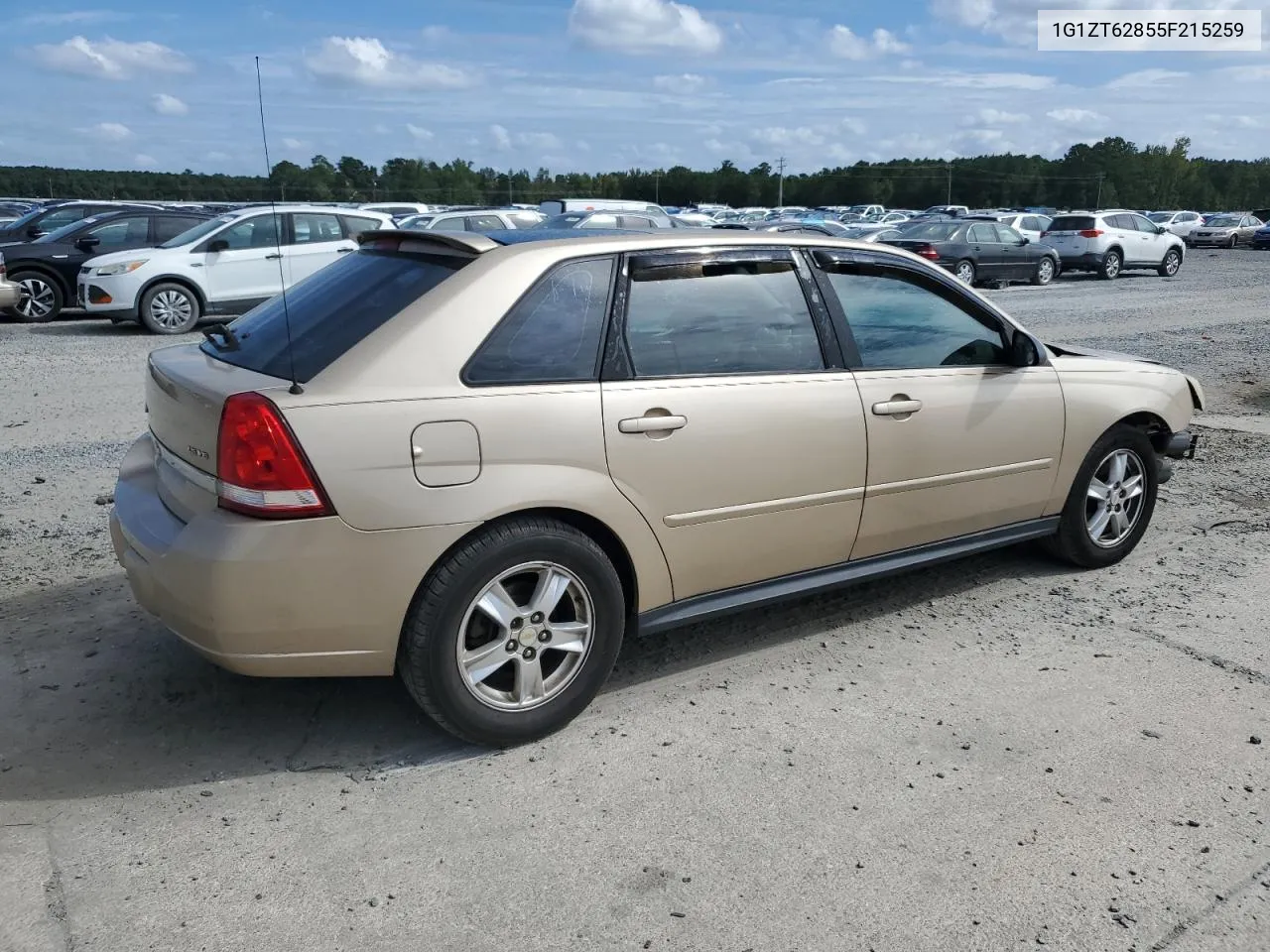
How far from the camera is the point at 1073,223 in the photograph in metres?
25.9

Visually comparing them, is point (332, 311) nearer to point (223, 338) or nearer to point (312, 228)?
point (223, 338)

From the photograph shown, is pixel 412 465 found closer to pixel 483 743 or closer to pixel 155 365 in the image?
pixel 483 743

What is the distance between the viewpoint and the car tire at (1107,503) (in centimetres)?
506

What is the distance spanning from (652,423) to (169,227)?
14.6 meters

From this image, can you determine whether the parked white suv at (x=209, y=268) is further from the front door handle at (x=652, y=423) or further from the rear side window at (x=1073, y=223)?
the rear side window at (x=1073, y=223)

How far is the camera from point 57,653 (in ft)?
13.8

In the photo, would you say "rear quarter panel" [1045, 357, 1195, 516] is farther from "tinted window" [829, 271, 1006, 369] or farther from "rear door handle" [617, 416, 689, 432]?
"rear door handle" [617, 416, 689, 432]

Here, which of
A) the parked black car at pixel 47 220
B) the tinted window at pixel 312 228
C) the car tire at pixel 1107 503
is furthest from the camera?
the parked black car at pixel 47 220

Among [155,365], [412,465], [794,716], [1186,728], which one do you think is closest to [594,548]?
[412,465]

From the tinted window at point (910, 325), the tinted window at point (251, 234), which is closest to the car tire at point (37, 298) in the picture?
the tinted window at point (251, 234)

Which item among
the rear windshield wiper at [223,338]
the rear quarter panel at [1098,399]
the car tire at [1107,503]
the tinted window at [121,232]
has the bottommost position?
the car tire at [1107,503]

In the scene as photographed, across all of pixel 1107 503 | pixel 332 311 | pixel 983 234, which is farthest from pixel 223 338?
pixel 983 234

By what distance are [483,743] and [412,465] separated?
0.98 metres

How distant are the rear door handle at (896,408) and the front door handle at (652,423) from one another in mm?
931
